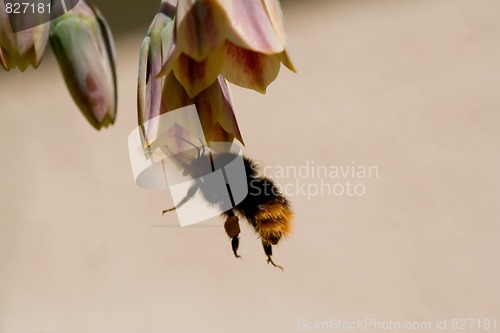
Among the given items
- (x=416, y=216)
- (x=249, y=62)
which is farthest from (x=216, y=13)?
(x=416, y=216)

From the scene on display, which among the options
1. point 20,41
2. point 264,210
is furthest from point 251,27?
point 264,210

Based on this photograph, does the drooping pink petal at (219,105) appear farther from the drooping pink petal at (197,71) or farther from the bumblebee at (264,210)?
the bumblebee at (264,210)

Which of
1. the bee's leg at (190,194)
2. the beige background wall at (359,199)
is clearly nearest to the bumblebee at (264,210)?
the bee's leg at (190,194)

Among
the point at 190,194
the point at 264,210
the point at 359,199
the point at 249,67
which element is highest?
the point at 249,67

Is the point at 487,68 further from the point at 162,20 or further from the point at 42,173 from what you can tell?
the point at 162,20

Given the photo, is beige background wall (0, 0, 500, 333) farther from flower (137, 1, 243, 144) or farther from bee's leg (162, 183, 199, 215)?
flower (137, 1, 243, 144)

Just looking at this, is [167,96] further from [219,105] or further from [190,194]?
[190,194]

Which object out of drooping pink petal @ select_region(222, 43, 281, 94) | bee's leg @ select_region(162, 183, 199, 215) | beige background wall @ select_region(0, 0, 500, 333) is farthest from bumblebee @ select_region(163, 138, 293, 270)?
beige background wall @ select_region(0, 0, 500, 333)
